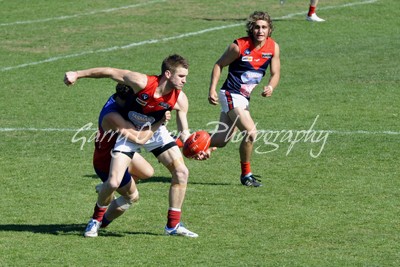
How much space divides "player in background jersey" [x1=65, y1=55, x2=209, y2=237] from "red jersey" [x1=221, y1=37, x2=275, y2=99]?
2.70m

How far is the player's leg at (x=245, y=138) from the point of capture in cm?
1354

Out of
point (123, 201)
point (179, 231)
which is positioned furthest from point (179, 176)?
point (123, 201)

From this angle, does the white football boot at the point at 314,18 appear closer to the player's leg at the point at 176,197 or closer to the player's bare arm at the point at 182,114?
the player's bare arm at the point at 182,114

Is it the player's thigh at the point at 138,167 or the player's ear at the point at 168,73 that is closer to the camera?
the player's ear at the point at 168,73

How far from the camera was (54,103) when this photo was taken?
19.1 m

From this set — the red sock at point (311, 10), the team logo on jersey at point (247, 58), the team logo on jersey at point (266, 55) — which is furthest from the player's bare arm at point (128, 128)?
the red sock at point (311, 10)

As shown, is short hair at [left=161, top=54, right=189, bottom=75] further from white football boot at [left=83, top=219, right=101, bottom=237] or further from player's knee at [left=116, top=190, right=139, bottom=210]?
white football boot at [left=83, top=219, right=101, bottom=237]

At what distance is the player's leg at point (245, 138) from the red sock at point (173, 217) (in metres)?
2.76

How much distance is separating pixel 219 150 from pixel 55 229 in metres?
5.00

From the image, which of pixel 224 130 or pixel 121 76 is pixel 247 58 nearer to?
pixel 224 130

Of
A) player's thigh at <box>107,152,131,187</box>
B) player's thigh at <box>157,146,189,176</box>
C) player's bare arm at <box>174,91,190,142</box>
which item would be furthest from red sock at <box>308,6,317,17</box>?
player's thigh at <box>107,152,131,187</box>

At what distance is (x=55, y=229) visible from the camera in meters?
11.2

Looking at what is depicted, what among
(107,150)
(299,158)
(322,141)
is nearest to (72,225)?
(107,150)

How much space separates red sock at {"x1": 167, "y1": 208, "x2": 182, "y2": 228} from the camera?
35.6 ft
